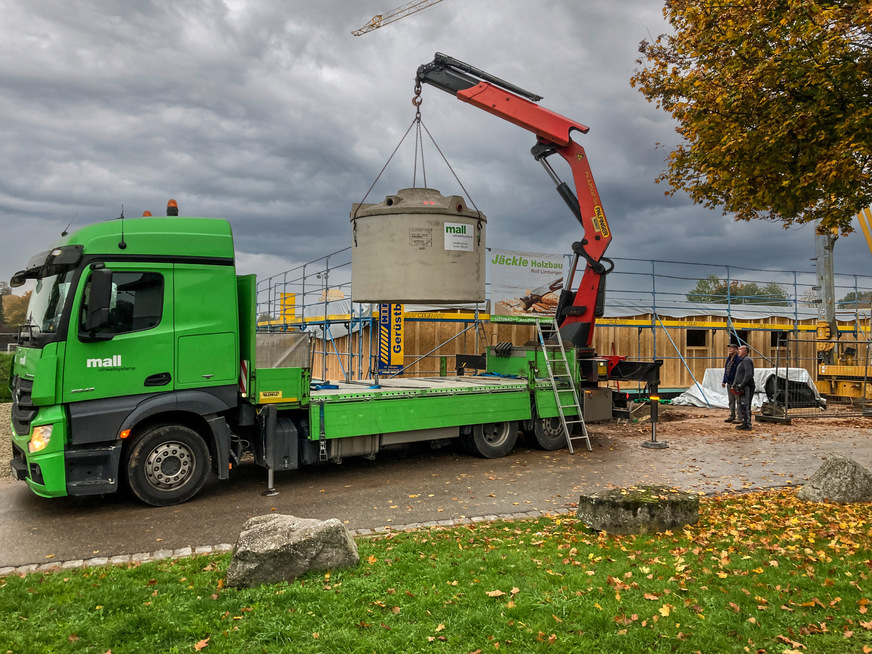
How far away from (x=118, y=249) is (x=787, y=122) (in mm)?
7236

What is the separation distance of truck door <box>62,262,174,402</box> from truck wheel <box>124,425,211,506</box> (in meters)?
0.54

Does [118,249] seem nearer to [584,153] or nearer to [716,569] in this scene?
[716,569]

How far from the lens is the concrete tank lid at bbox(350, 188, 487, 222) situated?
30.6 feet

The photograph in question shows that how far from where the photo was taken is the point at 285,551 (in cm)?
479

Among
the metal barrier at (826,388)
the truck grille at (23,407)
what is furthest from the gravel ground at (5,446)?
the metal barrier at (826,388)

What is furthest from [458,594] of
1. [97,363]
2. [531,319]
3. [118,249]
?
[531,319]

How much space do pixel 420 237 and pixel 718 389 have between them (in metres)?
13.9

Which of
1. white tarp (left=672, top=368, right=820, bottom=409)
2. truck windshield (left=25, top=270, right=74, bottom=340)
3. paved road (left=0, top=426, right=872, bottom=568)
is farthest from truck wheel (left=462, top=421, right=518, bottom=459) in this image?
white tarp (left=672, top=368, right=820, bottom=409)

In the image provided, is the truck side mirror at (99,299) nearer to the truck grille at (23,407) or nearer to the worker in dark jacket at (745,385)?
the truck grille at (23,407)

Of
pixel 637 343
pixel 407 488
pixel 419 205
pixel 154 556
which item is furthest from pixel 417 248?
pixel 637 343

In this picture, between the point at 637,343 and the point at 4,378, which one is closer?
the point at 637,343

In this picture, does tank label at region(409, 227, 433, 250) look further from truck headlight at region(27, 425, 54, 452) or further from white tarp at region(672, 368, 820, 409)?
white tarp at region(672, 368, 820, 409)

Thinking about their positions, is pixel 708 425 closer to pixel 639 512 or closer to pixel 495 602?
Result: pixel 639 512

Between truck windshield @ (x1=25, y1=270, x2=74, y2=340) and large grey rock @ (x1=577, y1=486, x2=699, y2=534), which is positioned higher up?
truck windshield @ (x1=25, y1=270, x2=74, y2=340)
